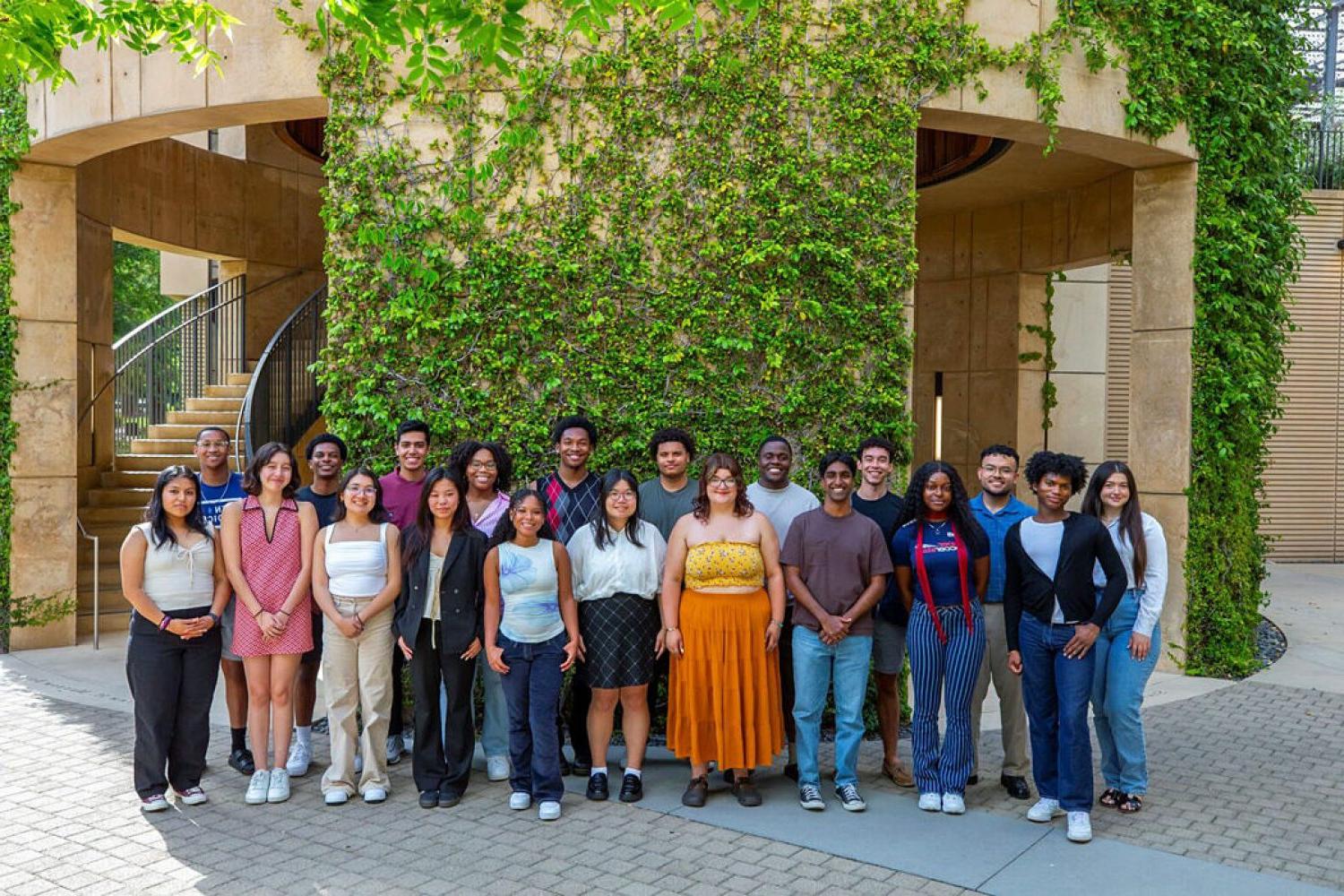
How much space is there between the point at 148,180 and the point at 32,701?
6.35 m

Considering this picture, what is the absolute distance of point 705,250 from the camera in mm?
6781

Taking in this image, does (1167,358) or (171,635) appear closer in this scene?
(171,635)

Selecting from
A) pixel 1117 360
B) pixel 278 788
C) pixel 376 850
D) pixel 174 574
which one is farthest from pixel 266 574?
pixel 1117 360

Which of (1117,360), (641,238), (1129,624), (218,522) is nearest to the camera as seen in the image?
(1129,624)

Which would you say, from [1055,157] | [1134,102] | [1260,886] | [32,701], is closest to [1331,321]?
[1055,157]

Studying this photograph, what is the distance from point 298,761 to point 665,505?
234cm

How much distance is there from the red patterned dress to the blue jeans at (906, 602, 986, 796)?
3036 mm

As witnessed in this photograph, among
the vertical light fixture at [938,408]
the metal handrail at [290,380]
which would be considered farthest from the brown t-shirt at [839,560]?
the vertical light fixture at [938,408]

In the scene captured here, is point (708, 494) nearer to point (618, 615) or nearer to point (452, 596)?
point (618, 615)

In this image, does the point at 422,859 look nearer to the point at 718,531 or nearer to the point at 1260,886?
the point at 718,531

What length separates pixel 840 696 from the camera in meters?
5.33

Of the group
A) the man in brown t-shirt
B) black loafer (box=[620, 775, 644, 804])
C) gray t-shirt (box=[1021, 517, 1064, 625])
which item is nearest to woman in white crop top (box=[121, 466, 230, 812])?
black loafer (box=[620, 775, 644, 804])

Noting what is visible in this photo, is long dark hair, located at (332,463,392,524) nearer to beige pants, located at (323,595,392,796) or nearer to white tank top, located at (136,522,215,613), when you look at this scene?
beige pants, located at (323,595,392,796)

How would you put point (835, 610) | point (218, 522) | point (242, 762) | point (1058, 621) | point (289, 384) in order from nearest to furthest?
point (1058, 621) < point (835, 610) < point (242, 762) < point (218, 522) < point (289, 384)
